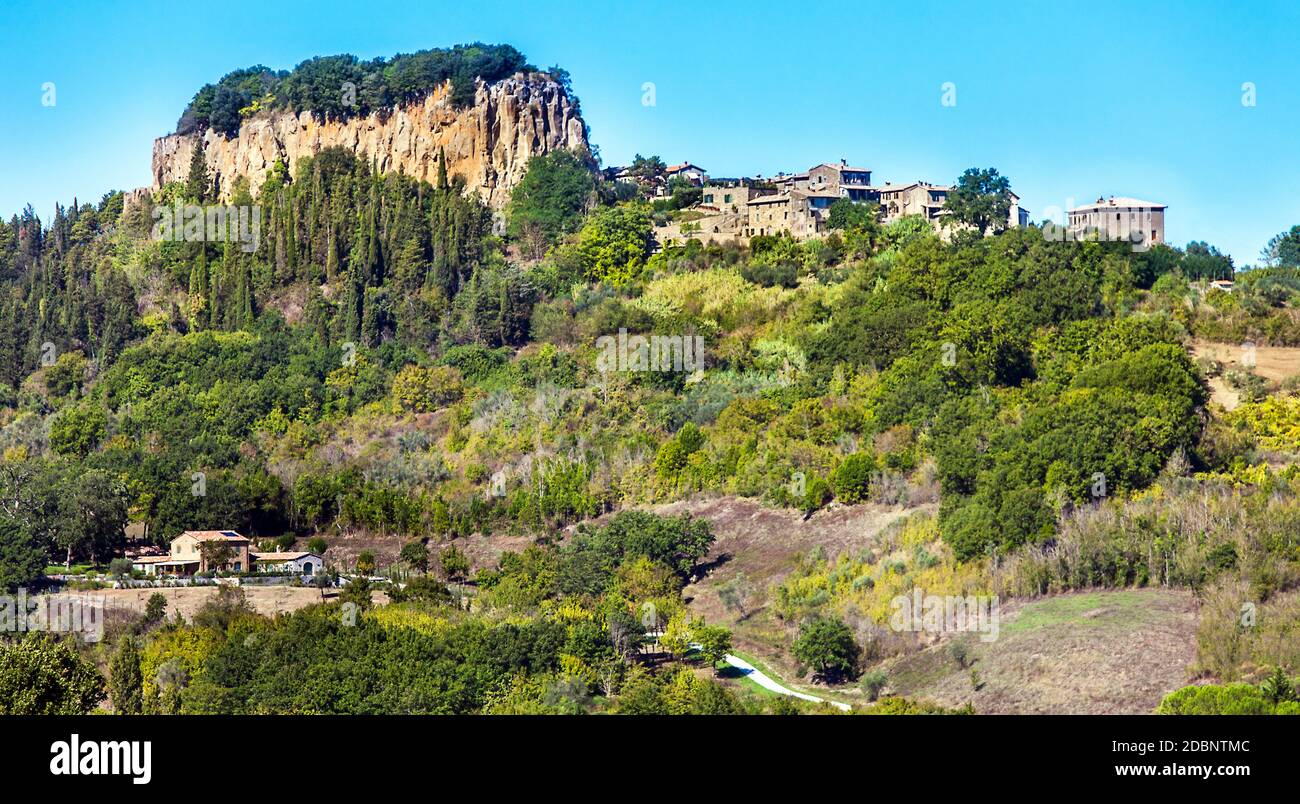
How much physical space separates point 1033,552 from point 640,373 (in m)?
22.4

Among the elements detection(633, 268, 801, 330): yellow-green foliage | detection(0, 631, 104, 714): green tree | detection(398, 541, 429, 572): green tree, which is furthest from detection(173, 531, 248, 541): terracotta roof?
detection(0, 631, 104, 714): green tree

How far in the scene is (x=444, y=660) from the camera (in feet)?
131

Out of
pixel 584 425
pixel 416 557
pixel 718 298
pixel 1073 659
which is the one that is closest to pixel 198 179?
pixel 718 298

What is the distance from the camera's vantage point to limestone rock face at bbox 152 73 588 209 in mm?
80938

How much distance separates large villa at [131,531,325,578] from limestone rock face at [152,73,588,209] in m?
26.9

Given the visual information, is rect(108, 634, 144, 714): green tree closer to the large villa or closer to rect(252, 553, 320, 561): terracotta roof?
the large villa

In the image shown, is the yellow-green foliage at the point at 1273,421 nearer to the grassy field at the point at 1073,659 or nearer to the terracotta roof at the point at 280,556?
the grassy field at the point at 1073,659

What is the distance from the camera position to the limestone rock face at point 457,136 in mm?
80938

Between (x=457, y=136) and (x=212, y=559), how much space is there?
30.9 m

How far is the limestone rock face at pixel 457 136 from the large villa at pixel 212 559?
2692cm

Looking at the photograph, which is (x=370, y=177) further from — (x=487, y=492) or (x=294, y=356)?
(x=487, y=492)

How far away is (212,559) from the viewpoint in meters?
54.9

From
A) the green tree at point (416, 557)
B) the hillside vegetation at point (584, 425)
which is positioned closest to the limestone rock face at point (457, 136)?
the hillside vegetation at point (584, 425)
